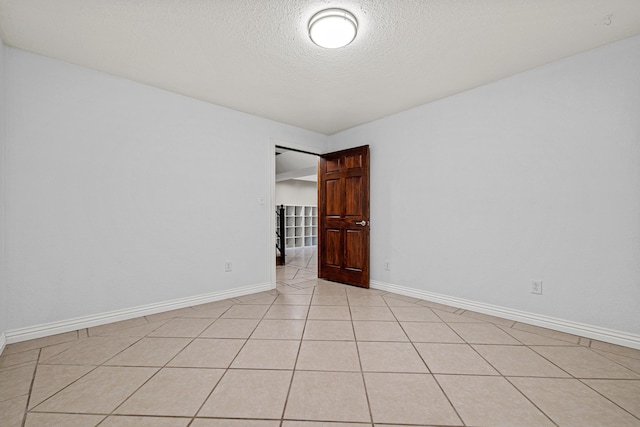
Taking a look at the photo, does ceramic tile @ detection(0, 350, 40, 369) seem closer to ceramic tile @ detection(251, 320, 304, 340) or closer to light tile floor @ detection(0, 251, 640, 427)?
light tile floor @ detection(0, 251, 640, 427)

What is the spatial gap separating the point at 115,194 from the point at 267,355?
2039mm

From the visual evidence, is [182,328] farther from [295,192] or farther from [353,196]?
[295,192]

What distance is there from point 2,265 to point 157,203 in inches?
45.6

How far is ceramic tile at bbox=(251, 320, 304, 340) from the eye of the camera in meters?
2.30

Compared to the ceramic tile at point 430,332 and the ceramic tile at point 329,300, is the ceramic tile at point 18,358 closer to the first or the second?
the ceramic tile at point 329,300

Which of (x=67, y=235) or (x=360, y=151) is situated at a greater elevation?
(x=360, y=151)

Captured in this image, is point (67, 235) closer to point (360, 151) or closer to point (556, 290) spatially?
point (360, 151)

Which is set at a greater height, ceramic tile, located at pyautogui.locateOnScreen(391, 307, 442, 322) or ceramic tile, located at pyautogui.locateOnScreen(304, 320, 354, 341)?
ceramic tile, located at pyautogui.locateOnScreen(391, 307, 442, 322)

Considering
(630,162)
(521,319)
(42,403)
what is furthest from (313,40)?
(521,319)

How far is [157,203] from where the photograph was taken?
2.87 m

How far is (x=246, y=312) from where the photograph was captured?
2893 mm

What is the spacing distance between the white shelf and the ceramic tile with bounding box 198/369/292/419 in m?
7.17

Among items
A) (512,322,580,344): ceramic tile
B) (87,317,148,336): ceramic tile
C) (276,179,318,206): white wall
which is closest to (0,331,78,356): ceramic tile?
(87,317,148,336): ceramic tile

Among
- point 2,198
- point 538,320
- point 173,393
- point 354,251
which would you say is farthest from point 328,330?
point 2,198
